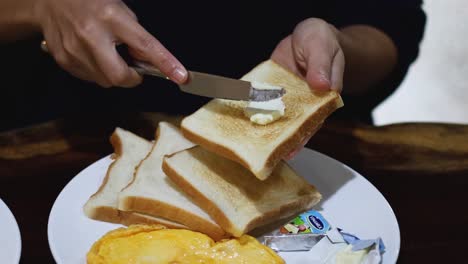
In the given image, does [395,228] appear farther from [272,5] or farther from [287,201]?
[272,5]

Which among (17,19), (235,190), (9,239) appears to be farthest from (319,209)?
(17,19)

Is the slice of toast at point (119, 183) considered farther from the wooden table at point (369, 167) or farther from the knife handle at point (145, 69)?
the knife handle at point (145, 69)

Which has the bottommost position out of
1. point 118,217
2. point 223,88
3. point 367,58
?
point 118,217

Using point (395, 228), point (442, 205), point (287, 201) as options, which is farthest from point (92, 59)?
point (442, 205)

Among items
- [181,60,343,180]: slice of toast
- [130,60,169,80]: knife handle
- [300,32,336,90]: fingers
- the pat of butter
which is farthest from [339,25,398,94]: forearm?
[130,60,169,80]: knife handle

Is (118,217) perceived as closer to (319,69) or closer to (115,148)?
(115,148)

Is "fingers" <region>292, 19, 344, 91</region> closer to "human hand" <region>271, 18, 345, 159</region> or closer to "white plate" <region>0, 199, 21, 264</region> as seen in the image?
"human hand" <region>271, 18, 345, 159</region>

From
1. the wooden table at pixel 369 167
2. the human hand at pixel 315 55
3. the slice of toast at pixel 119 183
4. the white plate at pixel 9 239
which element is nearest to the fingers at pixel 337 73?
the human hand at pixel 315 55
